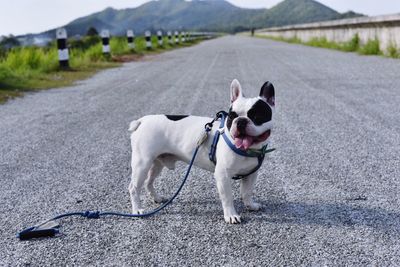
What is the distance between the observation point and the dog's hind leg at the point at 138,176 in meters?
3.27

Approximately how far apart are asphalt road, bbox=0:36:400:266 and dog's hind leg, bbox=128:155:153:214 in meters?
0.14

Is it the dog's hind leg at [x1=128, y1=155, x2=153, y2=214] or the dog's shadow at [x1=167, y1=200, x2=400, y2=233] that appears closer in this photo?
the dog's shadow at [x1=167, y1=200, x2=400, y2=233]

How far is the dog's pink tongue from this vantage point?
282cm

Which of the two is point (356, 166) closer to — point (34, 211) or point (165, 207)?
point (165, 207)

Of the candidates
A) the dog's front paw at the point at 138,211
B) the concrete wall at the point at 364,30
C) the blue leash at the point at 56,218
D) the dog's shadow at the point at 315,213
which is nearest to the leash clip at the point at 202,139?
the blue leash at the point at 56,218

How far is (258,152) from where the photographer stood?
9.71ft

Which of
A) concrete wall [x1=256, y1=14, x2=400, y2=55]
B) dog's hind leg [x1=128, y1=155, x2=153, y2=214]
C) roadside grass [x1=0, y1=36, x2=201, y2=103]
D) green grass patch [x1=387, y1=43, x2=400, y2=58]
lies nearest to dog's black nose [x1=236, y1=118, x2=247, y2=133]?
dog's hind leg [x1=128, y1=155, x2=153, y2=214]

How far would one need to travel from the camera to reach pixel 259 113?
2797 millimetres

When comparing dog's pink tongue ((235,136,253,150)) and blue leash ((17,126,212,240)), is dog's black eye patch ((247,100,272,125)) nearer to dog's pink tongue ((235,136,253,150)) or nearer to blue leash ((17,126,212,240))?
dog's pink tongue ((235,136,253,150))

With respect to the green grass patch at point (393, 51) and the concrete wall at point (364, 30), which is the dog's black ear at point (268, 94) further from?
the concrete wall at point (364, 30)

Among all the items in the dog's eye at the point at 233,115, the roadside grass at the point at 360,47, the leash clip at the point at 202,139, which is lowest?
the roadside grass at the point at 360,47

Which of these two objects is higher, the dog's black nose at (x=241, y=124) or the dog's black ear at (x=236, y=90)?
the dog's black ear at (x=236, y=90)

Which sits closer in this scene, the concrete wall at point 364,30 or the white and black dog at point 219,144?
the white and black dog at point 219,144

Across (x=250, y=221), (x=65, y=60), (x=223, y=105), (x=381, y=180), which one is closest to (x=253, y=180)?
(x=250, y=221)
